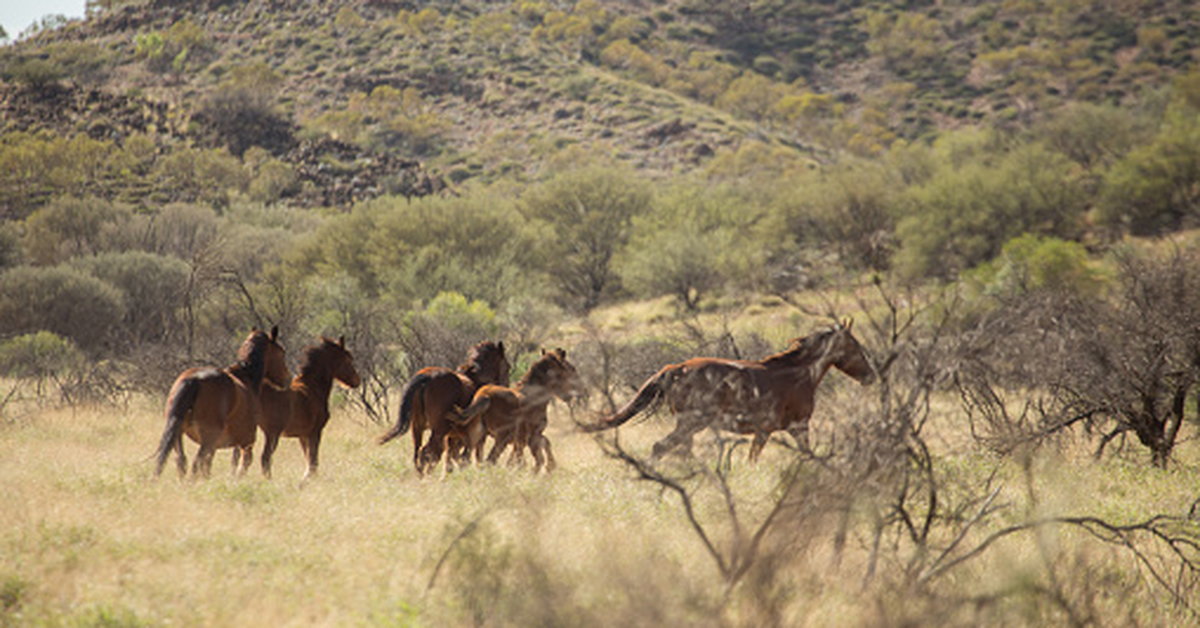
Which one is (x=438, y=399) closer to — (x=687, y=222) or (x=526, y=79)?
(x=687, y=222)

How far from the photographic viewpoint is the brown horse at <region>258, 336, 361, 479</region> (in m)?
9.15

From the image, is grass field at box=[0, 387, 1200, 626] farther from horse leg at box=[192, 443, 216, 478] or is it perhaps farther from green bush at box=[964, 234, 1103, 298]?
green bush at box=[964, 234, 1103, 298]

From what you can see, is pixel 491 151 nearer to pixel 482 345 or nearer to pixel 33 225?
pixel 33 225

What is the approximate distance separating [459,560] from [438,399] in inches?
157

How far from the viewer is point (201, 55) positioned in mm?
95000

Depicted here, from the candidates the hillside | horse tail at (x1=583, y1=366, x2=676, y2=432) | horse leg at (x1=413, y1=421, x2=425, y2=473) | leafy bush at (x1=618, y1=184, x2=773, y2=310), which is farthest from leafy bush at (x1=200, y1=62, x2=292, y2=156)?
horse tail at (x1=583, y1=366, x2=676, y2=432)

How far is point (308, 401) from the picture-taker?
9.62 metres

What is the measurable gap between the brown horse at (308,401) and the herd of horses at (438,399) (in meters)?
0.01

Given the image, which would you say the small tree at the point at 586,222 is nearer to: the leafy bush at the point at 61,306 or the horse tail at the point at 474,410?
the leafy bush at the point at 61,306

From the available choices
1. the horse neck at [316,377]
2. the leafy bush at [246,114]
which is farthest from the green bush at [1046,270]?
the leafy bush at [246,114]

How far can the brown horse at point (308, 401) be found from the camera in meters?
9.15

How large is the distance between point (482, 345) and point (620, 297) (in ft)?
118

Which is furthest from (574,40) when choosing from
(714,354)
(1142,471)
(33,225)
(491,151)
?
(1142,471)

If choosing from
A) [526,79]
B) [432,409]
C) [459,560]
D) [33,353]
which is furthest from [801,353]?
[526,79]
